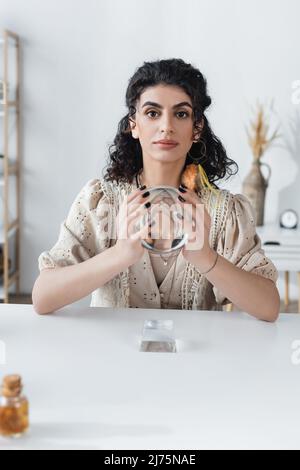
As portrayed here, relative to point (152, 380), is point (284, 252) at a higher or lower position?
higher

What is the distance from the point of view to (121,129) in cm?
166

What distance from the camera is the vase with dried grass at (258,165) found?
11.2 feet

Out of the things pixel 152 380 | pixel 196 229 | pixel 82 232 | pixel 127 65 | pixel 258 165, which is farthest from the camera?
pixel 127 65

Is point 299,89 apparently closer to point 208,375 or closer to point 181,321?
point 181,321

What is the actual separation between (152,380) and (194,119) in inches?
28.0

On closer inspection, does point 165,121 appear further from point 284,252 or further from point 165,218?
point 284,252

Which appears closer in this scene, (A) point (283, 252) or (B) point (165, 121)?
(B) point (165, 121)

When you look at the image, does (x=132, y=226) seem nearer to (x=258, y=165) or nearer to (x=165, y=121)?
(x=165, y=121)

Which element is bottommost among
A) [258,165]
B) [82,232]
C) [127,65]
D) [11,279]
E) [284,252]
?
[11,279]

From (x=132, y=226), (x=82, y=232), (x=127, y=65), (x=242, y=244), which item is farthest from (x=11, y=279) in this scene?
(x=132, y=226)

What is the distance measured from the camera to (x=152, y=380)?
1006mm

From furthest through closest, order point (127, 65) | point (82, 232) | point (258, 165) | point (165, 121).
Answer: point (127, 65), point (258, 165), point (82, 232), point (165, 121)

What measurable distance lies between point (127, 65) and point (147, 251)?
231cm
